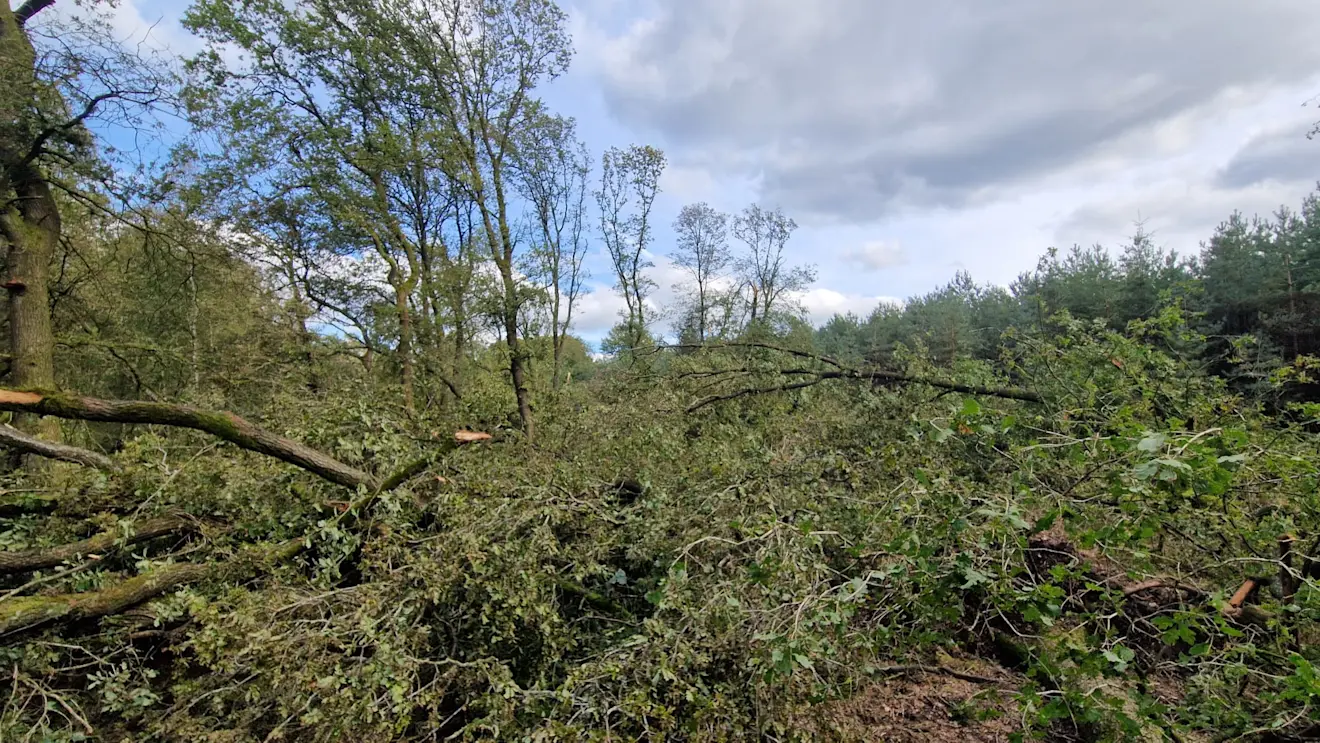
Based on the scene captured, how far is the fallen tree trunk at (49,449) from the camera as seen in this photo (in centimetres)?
317

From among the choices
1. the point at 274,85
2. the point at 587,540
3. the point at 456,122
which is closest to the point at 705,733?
the point at 587,540

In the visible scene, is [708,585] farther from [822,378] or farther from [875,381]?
[875,381]

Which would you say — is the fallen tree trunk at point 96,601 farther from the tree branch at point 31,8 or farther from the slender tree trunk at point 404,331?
the tree branch at point 31,8

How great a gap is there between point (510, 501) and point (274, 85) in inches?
422

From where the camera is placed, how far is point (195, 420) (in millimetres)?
3289

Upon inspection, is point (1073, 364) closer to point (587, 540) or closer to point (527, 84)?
point (587, 540)

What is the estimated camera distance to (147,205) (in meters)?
7.79

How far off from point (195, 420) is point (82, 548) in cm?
81

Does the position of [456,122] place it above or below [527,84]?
below

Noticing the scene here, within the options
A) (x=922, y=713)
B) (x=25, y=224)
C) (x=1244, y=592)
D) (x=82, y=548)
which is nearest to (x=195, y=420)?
(x=82, y=548)

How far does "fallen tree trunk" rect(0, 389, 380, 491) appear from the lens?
3090 millimetres

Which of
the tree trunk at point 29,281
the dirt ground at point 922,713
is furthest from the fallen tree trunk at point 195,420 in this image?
the tree trunk at point 29,281

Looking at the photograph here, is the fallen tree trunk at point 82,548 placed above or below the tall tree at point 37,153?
below

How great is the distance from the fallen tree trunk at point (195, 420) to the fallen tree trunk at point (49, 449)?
0.68 ft
